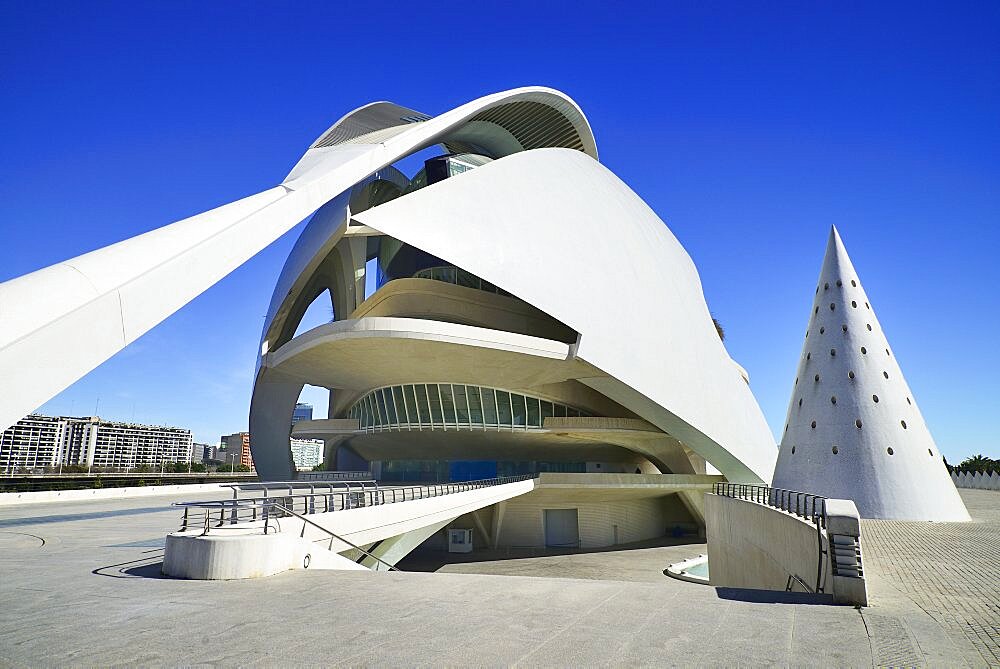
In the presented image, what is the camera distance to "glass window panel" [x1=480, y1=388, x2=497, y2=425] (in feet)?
100

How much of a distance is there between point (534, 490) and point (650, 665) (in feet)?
91.6

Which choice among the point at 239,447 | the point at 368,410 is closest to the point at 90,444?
the point at 239,447

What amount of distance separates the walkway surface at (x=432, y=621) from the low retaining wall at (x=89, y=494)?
13.0m

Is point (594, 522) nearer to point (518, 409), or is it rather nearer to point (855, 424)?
point (518, 409)

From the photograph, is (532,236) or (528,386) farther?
(528,386)

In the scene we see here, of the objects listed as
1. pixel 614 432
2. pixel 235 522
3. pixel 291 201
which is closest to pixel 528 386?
pixel 614 432

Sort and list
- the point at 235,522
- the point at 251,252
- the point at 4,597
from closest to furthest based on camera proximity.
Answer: the point at 4,597, the point at 235,522, the point at 251,252

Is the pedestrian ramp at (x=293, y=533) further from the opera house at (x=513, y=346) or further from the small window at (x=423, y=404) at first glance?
the small window at (x=423, y=404)

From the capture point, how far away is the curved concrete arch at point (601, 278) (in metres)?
25.6

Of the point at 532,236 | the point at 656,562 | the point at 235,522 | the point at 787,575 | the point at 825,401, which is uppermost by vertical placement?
the point at 532,236

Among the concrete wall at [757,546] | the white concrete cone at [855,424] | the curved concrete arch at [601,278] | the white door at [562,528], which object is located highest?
the curved concrete arch at [601,278]

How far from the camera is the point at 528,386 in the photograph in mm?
30797

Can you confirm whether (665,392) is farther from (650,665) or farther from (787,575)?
(650,665)

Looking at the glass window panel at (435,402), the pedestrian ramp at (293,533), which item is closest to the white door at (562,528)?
the glass window panel at (435,402)
